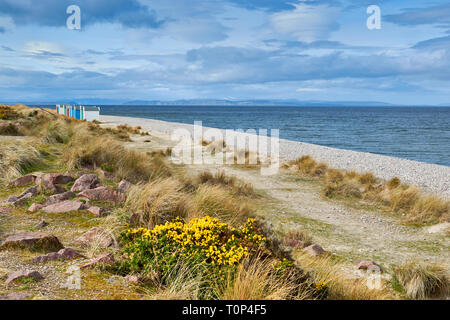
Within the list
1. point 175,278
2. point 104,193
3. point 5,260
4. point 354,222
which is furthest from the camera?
point 354,222

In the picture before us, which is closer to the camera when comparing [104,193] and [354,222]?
[104,193]

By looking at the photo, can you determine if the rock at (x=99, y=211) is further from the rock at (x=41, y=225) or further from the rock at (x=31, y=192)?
the rock at (x=31, y=192)

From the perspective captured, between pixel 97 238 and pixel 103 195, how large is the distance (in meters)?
2.39

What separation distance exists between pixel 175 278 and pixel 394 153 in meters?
26.8

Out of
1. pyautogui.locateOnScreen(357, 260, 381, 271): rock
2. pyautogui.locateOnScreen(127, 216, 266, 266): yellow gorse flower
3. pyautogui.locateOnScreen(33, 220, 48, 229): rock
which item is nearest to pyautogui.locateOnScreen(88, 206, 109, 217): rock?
pyautogui.locateOnScreen(33, 220, 48, 229): rock

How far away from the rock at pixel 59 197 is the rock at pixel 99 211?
906 millimetres

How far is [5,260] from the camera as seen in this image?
475 centimetres

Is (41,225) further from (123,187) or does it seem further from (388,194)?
(388,194)

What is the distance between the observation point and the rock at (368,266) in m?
6.30

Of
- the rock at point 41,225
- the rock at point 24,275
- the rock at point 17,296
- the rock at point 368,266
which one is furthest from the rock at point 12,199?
the rock at point 368,266

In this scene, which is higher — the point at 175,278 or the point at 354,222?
the point at 175,278
